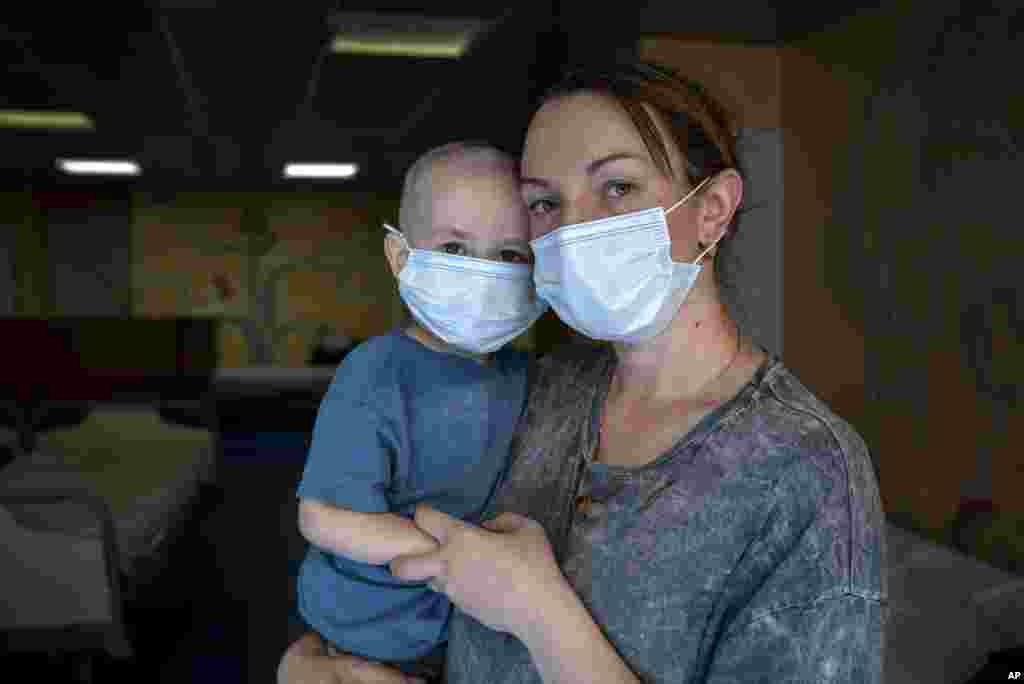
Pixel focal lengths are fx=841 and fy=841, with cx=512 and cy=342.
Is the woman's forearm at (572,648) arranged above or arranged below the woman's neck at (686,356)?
below

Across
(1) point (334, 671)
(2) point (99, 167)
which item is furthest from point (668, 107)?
(2) point (99, 167)

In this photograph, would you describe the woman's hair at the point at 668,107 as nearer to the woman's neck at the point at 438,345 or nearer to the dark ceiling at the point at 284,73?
the dark ceiling at the point at 284,73

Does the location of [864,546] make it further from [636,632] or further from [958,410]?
[958,410]

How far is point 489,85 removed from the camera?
552 centimetres

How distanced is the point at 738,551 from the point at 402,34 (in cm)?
417

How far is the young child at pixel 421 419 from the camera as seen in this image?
3.37 feet

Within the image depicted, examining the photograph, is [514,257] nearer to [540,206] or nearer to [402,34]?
[540,206]

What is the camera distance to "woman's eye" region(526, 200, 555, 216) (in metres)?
0.97

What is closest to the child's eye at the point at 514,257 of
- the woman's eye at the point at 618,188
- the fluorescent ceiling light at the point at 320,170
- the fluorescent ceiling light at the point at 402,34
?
the woman's eye at the point at 618,188

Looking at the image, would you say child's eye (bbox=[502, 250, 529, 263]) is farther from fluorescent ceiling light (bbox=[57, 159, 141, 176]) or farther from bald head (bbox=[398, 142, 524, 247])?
fluorescent ceiling light (bbox=[57, 159, 141, 176])

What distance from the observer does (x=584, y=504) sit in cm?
89

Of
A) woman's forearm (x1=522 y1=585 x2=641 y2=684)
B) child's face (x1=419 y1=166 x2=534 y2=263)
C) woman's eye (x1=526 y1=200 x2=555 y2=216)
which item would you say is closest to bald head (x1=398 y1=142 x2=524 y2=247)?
child's face (x1=419 y1=166 x2=534 y2=263)

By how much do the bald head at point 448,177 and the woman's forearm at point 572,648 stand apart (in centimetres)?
54

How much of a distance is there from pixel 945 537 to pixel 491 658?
2161 mm
